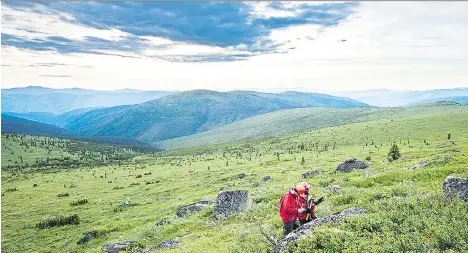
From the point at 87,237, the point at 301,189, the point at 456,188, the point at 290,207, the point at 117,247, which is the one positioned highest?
the point at 301,189

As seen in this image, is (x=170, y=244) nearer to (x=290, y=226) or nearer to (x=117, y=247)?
(x=117, y=247)

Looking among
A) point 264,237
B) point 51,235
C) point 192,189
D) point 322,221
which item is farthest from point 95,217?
point 322,221

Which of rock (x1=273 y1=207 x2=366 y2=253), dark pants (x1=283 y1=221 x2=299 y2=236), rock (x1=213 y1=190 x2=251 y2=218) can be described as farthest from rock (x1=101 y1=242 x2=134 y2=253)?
rock (x1=273 y1=207 x2=366 y2=253)

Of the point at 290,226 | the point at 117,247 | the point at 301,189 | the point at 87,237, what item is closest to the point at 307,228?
the point at 290,226

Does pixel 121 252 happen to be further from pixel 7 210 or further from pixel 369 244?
pixel 7 210

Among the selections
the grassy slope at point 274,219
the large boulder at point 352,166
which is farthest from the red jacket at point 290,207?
the large boulder at point 352,166

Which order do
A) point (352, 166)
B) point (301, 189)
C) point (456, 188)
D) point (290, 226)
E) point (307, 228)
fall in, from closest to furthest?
point (307, 228) → point (301, 189) → point (456, 188) → point (290, 226) → point (352, 166)

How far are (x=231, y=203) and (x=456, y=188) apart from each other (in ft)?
50.7

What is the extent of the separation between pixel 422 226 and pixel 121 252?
19.6 metres

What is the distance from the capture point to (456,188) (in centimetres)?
1541

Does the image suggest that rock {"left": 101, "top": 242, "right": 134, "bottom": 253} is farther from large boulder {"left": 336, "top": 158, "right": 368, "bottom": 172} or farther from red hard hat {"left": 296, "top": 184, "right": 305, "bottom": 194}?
large boulder {"left": 336, "top": 158, "right": 368, "bottom": 172}

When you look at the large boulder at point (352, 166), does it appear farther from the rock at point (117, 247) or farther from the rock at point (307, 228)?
the rock at point (117, 247)

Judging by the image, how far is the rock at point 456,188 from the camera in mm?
14994

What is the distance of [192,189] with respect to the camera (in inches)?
2064
